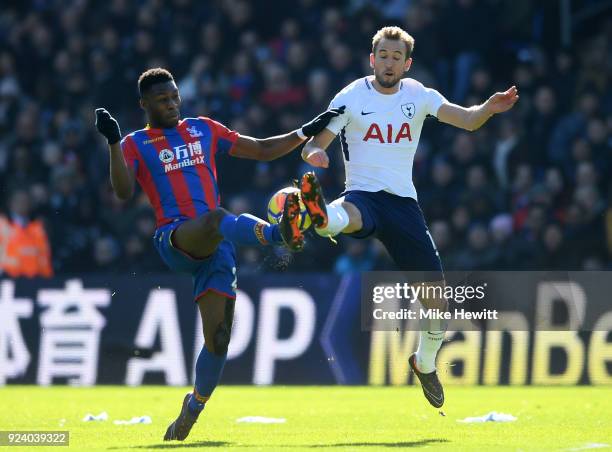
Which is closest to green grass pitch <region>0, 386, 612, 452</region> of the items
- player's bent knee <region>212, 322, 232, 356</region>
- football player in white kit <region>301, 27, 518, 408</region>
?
player's bent knee <region>212, 322, 232, 356</region>

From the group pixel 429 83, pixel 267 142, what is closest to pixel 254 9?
pixel 429 83

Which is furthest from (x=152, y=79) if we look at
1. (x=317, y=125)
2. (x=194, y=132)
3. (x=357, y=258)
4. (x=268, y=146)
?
(x=357, y=258)

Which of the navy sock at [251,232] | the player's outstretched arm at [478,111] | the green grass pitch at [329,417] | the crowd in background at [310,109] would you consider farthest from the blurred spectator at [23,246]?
the navy sock at [251,232]

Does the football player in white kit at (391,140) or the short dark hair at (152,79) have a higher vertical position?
the short dark hair at (152,79)

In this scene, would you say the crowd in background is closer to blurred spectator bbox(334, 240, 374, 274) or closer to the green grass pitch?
blurred spectator bbox(334, 240, 374, 274)

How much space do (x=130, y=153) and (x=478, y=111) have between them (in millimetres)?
2512

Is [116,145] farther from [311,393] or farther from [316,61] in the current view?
[316,61]

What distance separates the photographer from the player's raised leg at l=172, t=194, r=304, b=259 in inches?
348

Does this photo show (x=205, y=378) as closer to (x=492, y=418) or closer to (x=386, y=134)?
(x=386, y=134)

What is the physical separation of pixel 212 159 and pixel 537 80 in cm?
800

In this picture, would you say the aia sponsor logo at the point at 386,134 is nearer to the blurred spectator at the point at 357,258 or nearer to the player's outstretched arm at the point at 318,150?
the player's outstretched arm at the point at 318,150

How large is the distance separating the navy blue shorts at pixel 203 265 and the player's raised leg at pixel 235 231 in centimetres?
8

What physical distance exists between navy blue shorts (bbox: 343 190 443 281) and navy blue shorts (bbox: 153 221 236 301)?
1045 millimetres

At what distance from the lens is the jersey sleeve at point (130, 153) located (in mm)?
9883
